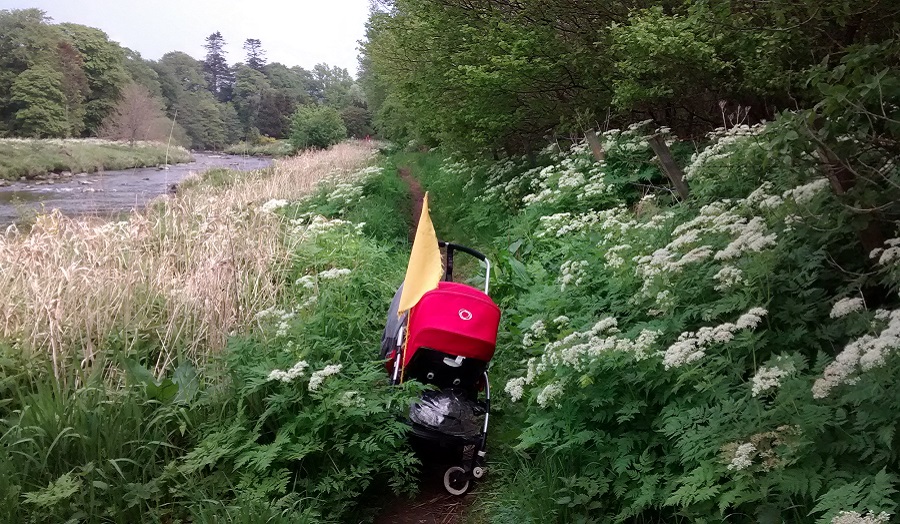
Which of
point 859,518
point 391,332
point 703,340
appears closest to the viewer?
point 859,518

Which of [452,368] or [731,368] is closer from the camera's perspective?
[731,368]

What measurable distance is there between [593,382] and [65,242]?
5016mm

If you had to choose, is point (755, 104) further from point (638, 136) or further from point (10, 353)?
point (10, 353)

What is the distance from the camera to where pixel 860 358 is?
6.29ft

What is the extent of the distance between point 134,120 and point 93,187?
6206 mm

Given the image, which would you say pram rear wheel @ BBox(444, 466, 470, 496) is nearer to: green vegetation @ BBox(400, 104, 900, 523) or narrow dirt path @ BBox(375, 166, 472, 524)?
narrow dirt path @ BBox(375, 166, 472, 524)

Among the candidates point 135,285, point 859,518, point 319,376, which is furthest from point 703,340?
point 135,285

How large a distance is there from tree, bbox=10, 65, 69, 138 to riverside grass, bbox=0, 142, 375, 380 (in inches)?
504

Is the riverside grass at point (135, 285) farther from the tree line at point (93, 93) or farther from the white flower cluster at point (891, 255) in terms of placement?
the tree line at point (93, 93)

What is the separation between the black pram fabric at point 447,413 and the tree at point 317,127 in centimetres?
2908

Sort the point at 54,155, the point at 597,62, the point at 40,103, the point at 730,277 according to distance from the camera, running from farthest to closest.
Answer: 1. the point at 54,155
2. the point at 40,103
3. the point at 597,62
4. the point at 730,277

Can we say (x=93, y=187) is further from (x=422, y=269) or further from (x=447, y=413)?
(x=447, y=413)

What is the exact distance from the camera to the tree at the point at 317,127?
32312 millimetres

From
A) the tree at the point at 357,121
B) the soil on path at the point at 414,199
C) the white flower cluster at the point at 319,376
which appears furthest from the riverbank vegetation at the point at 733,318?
the tree at the point at 357,121
